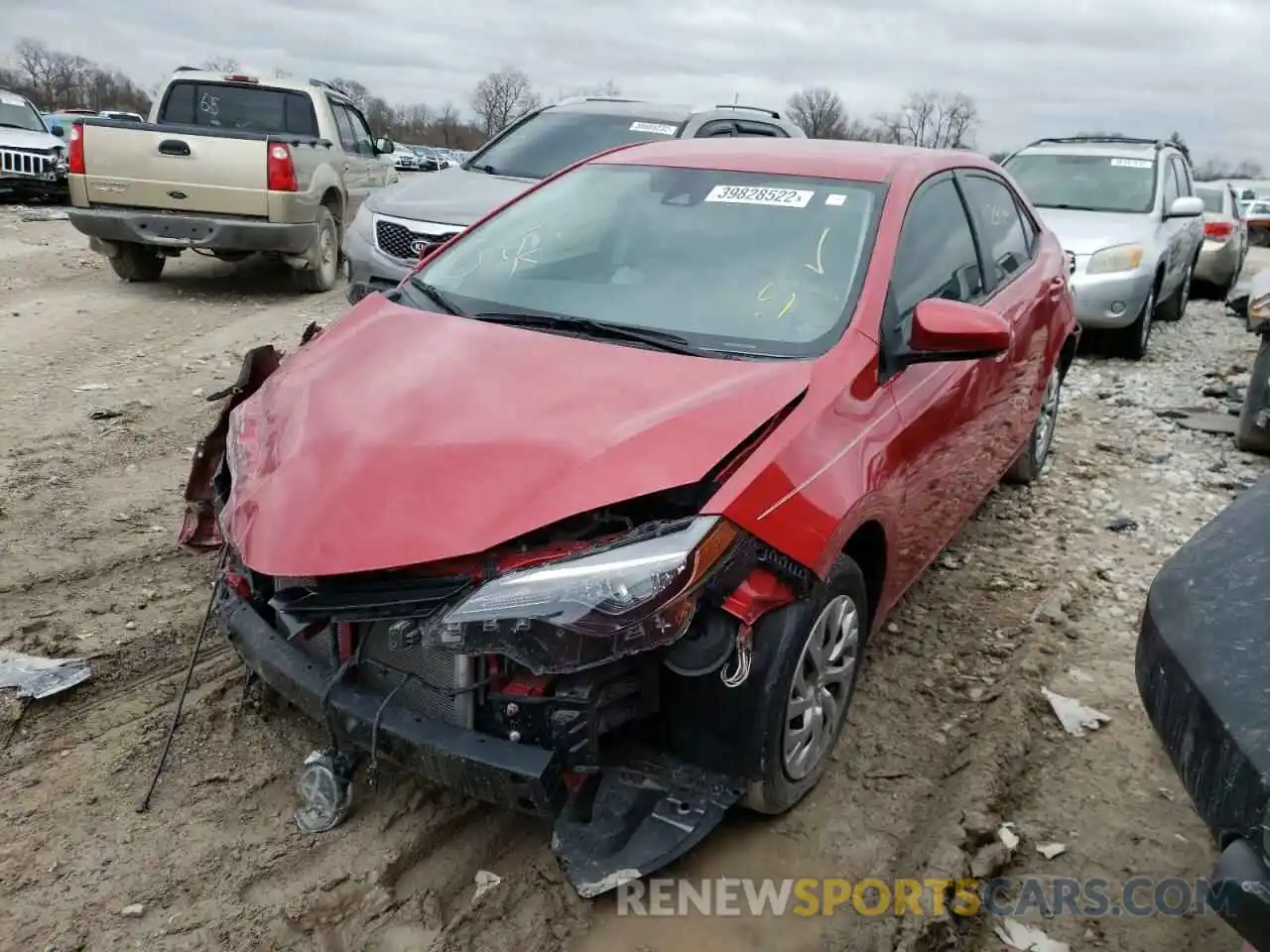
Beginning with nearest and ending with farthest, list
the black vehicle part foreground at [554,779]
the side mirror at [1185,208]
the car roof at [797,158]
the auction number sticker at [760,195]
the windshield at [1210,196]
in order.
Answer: the black vehicle part foreground at [554,779] < the auction number sticker at [760,195] < the car roof at [797,158] < the side mirror at [1185,208] < the windshield at [1210,196]

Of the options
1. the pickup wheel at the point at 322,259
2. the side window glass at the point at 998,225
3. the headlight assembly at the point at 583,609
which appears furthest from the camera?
the pickup wheel at the point at 322,259

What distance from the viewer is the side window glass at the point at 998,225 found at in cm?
414

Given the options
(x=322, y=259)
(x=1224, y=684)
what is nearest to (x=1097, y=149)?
(x=322, y=259)

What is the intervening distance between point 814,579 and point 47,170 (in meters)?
16.8

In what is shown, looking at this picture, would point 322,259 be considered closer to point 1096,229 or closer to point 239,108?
point 239,108

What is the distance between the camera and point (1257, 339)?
33.3ft

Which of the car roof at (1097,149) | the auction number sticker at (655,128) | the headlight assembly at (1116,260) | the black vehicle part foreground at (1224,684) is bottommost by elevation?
the black vehicle part foreground at (1224,684)

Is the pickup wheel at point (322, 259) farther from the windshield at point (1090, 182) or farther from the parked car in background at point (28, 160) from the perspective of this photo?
the parked car in background at point (28, 160)

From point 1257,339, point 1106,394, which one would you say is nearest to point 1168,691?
point 1106,394

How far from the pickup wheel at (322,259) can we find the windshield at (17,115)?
9385 millimetres

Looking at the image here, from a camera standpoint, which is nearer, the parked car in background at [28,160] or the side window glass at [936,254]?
the side window glass at [936,254]

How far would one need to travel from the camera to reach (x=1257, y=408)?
6129mm

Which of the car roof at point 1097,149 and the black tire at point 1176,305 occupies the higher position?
the car roof at point 1097,149

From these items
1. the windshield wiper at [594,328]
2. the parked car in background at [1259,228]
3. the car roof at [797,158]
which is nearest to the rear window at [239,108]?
the car roof at [797,158]
